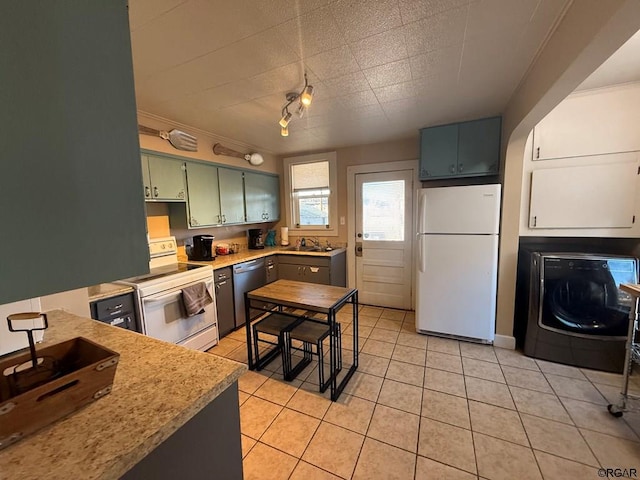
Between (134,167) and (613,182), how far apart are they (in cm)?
338

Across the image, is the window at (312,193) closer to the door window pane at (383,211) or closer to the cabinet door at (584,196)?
the door window pane at (383,211)

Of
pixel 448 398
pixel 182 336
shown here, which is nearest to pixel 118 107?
pixel 182 336

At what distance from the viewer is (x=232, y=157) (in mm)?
3535

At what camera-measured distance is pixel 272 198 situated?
4.16m

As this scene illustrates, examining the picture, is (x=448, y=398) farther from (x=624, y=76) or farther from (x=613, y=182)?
(x=624, y=76)

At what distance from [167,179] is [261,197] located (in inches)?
57.1

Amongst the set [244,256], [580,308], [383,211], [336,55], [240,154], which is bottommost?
[580,308]

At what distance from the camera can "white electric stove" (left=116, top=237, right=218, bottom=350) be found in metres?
2.14

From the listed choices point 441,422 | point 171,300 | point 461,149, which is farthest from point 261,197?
point 441,422

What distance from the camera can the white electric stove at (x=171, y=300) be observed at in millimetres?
2141

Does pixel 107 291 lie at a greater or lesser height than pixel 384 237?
lesser

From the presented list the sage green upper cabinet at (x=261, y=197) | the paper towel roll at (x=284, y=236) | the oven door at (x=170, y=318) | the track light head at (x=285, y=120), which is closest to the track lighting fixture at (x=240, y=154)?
the sage green upper cabinet at (x=261, y=197)

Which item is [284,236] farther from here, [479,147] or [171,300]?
[479,147]

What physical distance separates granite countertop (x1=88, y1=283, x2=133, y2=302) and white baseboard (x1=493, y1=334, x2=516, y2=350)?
11.2 ft
